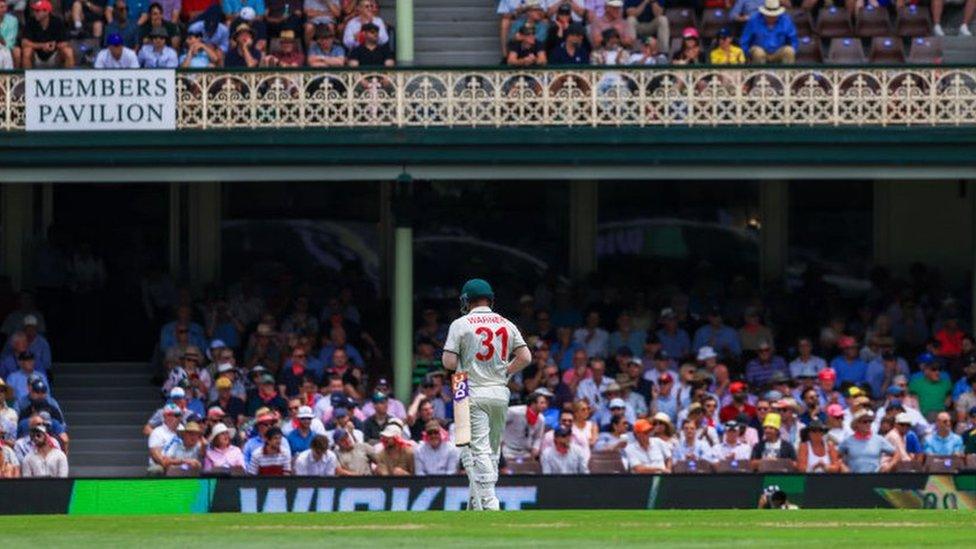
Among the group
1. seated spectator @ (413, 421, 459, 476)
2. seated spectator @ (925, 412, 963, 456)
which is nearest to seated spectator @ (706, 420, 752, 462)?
seated spectator @ (925, 412, 963, 456)

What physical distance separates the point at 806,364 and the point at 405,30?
551 cm

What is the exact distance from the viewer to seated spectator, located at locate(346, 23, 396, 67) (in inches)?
1121

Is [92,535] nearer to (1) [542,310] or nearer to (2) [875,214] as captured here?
(1) [542,310]

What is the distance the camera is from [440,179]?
100 ft

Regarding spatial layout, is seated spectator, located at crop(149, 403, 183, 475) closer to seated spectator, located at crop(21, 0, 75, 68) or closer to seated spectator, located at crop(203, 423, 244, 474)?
seated spectator, located at crop(203, 423, 244, 474)

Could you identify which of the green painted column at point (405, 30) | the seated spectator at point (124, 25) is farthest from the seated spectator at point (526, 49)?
the seated spectator at point (124, 25)

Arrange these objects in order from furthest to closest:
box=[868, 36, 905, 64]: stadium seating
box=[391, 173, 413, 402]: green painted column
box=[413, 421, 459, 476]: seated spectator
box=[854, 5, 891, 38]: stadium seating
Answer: box=[854, 5, 891, 38]: stadium seating → box=[868, 36, 905, 64]: stadium seating → box=[391, 173, 413, 402]: green painted column → box=[413, 421, 459, 476]: seated spectator

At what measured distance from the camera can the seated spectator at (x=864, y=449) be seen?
2528 cm

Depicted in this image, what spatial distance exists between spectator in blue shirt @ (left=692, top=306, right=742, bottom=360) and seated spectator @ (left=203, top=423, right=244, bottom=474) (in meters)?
5.65

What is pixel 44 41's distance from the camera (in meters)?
28.6

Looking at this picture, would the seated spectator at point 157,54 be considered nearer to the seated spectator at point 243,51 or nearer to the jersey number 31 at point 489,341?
the seated spectator at point 243,51

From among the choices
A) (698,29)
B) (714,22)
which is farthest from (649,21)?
(714,22)

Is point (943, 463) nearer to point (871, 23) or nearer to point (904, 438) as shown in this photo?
point (904, 438)

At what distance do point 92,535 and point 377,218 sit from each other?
15102 millimetres
